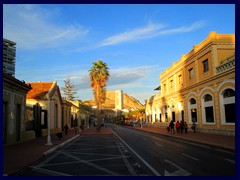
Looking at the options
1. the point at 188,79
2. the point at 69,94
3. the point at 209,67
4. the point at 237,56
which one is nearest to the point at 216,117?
the point at 209,67

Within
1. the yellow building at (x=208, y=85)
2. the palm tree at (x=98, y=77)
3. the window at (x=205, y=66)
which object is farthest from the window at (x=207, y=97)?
the palm tree at (x=98, y=77)

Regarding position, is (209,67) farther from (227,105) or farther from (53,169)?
(53,169)

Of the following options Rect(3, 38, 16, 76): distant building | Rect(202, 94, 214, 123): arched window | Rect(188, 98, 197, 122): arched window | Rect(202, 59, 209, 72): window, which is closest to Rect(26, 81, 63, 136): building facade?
Rect(202, 94, 214, 123): arched window

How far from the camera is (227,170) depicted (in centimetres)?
930

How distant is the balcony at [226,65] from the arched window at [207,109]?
3.85 meters

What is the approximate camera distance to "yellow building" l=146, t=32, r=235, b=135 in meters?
24.7

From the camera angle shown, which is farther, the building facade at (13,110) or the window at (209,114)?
the window at (209,114)

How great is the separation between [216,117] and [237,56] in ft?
68.4

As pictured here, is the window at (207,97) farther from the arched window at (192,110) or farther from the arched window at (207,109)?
the arched window at (192,110)

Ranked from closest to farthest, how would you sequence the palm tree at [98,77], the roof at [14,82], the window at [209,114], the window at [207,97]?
1. the roof at [14,82]
2. the window at [209,114]
3. the window at [207,97]
4. the palm tree at [98,77]

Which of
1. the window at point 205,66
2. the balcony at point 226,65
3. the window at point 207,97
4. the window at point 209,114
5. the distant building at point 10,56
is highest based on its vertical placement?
the distant building at point 10,56

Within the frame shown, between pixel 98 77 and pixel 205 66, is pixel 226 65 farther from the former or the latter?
pixel 98 77

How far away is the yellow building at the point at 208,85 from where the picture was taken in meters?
24.7

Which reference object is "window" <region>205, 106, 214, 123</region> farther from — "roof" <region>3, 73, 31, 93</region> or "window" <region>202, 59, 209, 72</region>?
"roof" <region>3, 73, 31, 93</region>
